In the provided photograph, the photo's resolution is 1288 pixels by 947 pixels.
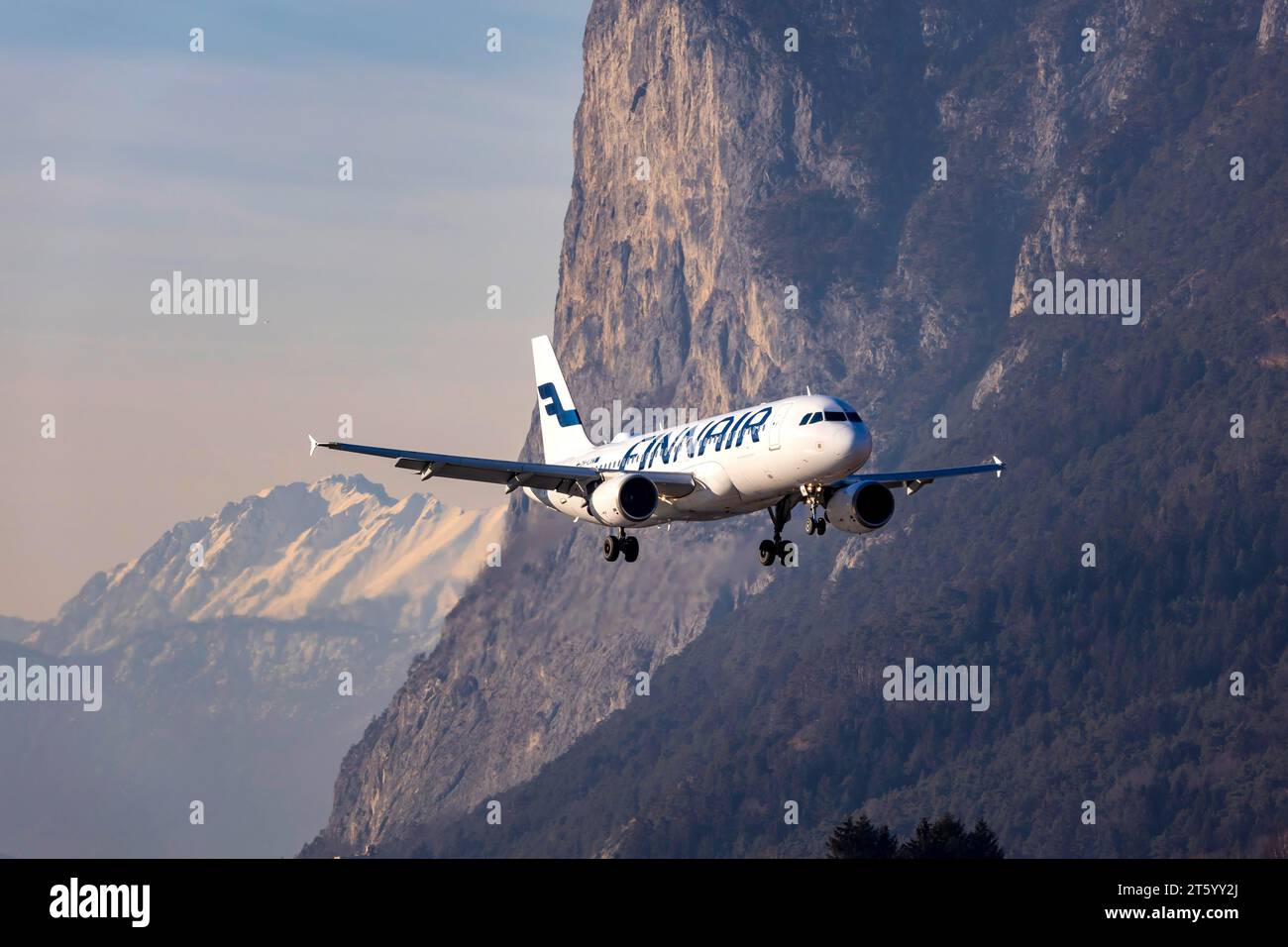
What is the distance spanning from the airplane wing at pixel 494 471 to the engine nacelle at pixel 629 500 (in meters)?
3.30

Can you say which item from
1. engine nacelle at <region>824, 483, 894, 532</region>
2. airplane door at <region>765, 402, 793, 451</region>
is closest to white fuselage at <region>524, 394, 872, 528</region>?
airplane door at <region>765, 402, 793, 451</region>

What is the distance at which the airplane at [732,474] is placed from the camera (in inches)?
3014

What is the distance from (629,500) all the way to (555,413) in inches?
1337

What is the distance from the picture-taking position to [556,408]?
115375 millimetres

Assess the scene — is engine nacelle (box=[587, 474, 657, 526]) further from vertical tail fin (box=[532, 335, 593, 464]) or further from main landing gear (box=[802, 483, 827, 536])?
vertical tail fin (box=[532, 335, 593, 464])

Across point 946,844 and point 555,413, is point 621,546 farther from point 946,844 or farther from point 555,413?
point 946,844

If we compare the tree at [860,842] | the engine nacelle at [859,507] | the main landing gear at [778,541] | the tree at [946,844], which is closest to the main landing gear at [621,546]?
the main landing gear at [778,541]

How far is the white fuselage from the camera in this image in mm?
76062

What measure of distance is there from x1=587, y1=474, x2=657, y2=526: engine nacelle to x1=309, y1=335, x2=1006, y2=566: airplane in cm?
4

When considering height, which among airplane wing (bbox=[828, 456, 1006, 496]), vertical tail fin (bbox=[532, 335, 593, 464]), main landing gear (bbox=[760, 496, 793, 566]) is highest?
vertical tail fin (bbox=[532, 335, 593, 464])

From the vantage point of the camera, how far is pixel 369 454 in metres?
78.7
